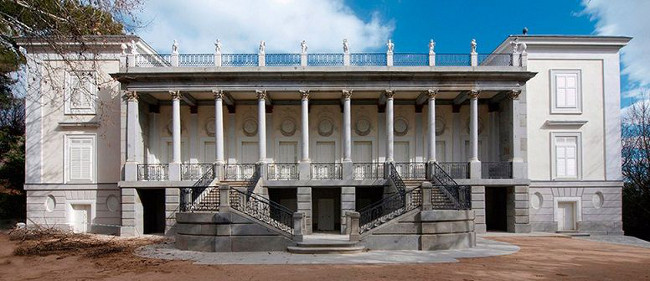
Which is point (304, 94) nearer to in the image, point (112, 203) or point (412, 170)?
point (412, 170)

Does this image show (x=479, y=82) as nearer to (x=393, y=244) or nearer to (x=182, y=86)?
(x=393, y=244)

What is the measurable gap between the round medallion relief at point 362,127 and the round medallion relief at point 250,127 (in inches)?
208

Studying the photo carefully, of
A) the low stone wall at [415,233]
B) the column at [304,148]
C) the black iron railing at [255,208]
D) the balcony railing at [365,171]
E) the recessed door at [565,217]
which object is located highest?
the column at [304,148]

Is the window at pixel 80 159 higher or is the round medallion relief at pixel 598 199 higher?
the window at pixel 80 159

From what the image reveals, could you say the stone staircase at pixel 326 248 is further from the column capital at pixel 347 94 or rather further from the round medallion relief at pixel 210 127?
the round medallion relief at pixel 210 127

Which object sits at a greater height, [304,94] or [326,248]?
[304,94]

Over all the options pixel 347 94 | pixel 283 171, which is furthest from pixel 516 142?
pixel 283 171

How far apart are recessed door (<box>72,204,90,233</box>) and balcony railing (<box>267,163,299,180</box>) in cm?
930

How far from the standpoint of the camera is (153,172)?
78.0ft

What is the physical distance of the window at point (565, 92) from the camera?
80.9 ft

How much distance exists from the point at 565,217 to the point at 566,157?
9.90 feet

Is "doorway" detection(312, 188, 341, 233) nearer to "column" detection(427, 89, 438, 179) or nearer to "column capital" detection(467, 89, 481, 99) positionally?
"column" detection(427, 89, 438, 179)

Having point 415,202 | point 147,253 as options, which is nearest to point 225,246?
point 147,253

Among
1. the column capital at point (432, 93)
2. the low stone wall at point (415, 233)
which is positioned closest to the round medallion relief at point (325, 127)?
the column capital at point (432, 93)
